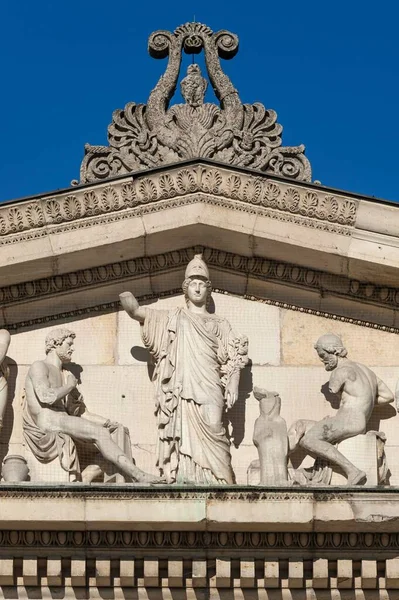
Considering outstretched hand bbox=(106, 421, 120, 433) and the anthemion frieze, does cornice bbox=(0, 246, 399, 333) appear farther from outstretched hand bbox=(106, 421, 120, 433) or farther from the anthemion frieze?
outstretched hand bbox=(106, 421, 120, 433)

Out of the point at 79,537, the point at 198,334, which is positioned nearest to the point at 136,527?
the point at 79,537

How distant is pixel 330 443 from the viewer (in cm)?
1902

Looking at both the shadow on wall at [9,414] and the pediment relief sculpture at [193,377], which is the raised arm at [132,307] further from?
the shadow on wall at [9,414]

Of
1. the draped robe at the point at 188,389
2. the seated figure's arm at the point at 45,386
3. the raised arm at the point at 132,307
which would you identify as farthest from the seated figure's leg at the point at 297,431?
the seated figure's arm at the point at 45,386

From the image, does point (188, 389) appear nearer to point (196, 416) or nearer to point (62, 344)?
point (196, 416)

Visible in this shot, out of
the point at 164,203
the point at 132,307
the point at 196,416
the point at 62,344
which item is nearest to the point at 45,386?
the point at 62,344

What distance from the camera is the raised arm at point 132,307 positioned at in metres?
19.6

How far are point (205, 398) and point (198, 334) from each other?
0.68 m

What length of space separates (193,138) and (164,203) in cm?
76

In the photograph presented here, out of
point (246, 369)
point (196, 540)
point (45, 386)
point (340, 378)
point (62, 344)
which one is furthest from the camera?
point (246, 369)

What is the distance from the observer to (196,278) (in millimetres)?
19750

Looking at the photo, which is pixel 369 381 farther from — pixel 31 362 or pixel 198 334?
pixel 31 362

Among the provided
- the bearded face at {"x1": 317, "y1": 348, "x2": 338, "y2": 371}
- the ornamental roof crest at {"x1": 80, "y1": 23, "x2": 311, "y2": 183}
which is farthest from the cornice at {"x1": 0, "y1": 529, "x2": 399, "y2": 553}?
the ornamental roof crest at {"x1": 80, "y1": 23, "x2": 311, "y2": 183}

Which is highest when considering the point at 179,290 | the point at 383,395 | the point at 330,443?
the point at 179,290
